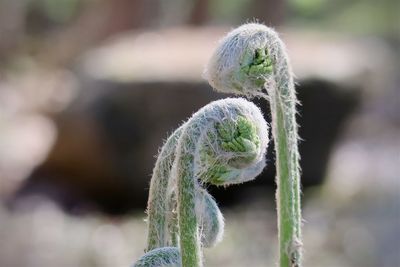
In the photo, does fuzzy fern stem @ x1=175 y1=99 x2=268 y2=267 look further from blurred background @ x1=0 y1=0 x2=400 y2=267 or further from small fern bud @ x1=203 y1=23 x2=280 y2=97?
blurred background @ x1=0 y1=0 x2=400 y2=267

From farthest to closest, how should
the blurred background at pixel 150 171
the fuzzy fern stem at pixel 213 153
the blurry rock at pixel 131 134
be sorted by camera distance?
the blurry rock at pixel 131 134 < the blurred background at pixel 150 171 < the fuzzy fern stem at pixel 213 153

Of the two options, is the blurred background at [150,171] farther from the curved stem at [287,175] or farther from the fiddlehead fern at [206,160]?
the curved stem at [287,175]

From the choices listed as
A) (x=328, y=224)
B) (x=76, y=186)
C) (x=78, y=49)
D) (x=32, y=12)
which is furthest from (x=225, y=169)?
(x=32, y=12)

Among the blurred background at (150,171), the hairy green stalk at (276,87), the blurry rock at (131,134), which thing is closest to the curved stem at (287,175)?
the hairy green stalk at (276,87)

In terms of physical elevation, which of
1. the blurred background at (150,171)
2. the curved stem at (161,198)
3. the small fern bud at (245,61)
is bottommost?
the curved stem at (161,198)

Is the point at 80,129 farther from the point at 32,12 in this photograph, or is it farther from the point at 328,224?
the point at 32,12

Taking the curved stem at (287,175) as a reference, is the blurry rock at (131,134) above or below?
above

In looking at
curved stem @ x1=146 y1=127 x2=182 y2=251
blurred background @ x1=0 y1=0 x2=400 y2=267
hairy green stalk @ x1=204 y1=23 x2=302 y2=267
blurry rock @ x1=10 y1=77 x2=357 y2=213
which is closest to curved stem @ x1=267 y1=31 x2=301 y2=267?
hairy green stalk @ x1=204 y1=23 x2=302 y2=267
